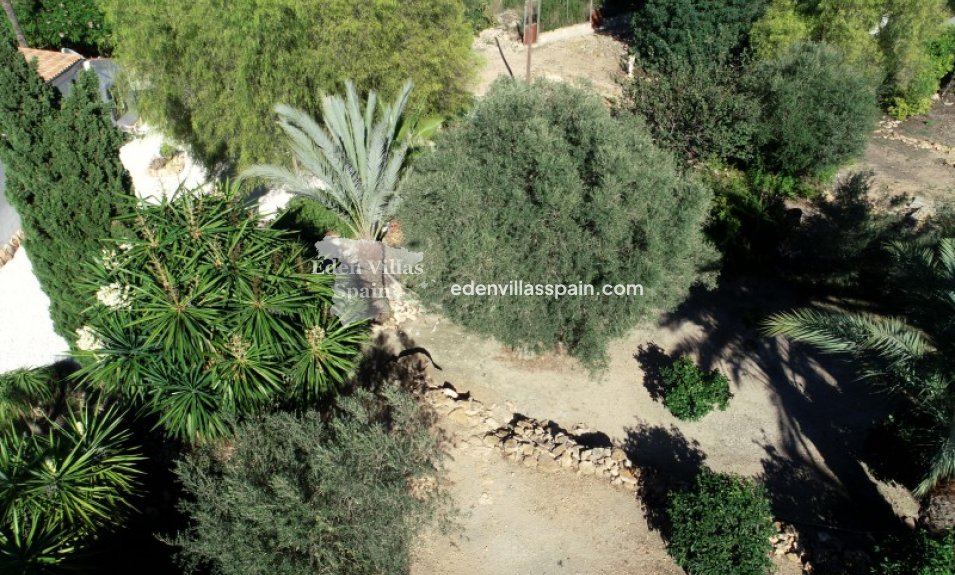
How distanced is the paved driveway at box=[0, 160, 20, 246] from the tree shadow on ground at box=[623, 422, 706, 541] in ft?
49.3

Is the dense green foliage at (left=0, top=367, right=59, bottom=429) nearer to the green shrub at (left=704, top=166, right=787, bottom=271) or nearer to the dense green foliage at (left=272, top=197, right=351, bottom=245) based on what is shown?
the dense green foliage at (left=272, top=197, right=351, bottom=245)

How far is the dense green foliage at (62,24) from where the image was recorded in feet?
71.1

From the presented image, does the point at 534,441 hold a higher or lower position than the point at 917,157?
lower

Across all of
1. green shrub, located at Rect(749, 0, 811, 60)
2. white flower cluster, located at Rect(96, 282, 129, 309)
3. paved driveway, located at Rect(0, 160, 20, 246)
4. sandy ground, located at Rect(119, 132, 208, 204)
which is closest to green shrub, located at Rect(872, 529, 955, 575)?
white flower cluster, located at Rect(96, 282, 129, 309)

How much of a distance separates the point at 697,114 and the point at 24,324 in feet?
53.7

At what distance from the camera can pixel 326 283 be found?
10.1 m

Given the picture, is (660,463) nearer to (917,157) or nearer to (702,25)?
(917,157)

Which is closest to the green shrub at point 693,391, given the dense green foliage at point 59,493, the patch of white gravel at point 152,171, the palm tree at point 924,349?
the palm tree at point 924,349

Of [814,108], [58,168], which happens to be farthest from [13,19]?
[814,108]

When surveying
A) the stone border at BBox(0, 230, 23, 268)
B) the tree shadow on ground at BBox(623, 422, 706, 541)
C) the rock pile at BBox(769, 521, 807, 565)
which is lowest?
the rock pile at BBox(769, 521, 807, 565)

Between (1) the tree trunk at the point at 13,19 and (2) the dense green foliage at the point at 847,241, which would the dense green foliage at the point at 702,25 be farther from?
(1) the tree trunk at the point at 13,19

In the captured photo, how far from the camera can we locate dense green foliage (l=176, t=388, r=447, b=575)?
6.84m

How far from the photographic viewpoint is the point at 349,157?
12016mm

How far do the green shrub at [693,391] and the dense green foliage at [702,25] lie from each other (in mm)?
14621
